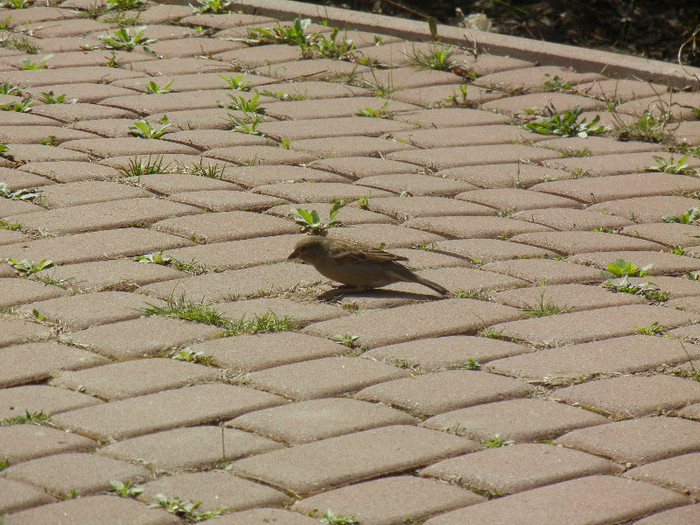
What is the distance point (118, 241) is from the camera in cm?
405

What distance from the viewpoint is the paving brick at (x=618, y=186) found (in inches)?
195

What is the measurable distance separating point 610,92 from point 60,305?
12.8 ft

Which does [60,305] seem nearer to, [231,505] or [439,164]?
[231,505]

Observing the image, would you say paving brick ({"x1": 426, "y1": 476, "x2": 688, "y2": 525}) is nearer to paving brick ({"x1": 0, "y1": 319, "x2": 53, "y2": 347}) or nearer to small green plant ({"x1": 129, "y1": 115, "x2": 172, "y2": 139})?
paving brick ({"x1": 0, "y1": 319, "x2": 53, "y2": 347})

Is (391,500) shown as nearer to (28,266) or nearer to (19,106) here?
(28,266)

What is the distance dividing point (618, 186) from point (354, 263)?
70.0 inches

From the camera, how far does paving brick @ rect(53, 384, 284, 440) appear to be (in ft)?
9.12

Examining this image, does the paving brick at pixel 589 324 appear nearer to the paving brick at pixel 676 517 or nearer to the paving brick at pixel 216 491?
the paving brick at pixel 676 517

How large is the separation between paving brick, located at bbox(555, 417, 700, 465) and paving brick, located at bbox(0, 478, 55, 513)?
1.33 m

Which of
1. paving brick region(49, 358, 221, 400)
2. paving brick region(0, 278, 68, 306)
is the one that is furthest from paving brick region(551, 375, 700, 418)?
paving brick region(0, 278, 68, 306)

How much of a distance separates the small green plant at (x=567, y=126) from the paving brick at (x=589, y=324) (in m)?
2.07

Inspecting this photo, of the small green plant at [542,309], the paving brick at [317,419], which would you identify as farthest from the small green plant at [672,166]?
the paving brick at [317,419]

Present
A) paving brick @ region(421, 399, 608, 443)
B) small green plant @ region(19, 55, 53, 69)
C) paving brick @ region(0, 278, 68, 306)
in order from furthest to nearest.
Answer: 1. small green plant @ region(19, 55, 53, 69)
2. paving brick @ region(0, 278, 68, 306)
3. paving brick @ region(421, 399, 608, 443)

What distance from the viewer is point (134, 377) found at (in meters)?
3.07
